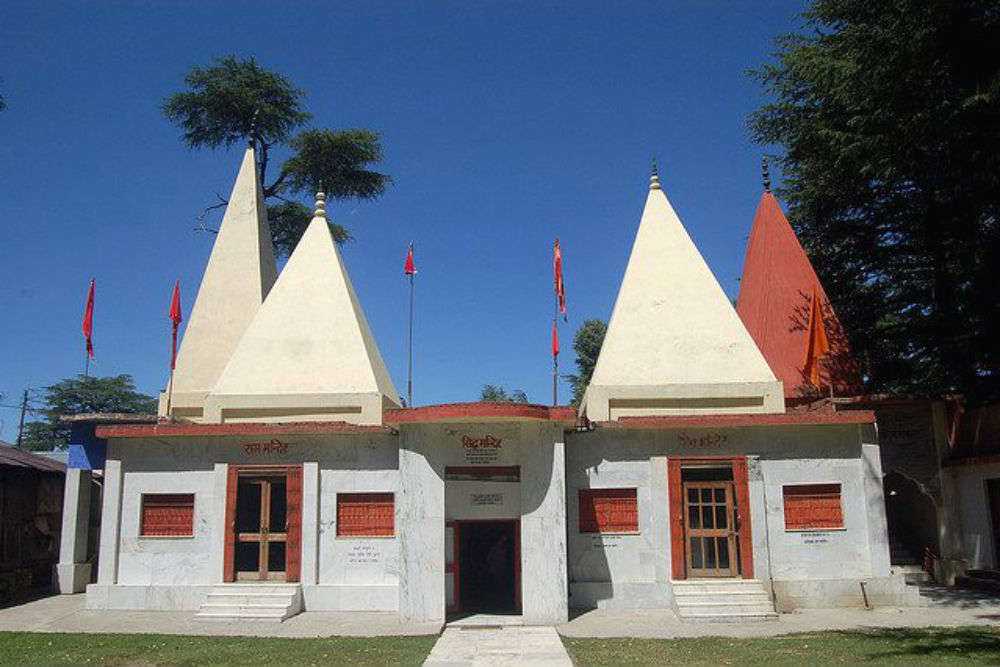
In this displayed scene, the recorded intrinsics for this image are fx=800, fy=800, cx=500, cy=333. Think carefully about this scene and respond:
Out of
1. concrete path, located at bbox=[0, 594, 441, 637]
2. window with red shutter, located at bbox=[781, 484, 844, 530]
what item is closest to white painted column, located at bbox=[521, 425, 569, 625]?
concrete path, located at bbox=[0, 594, 441, 637]

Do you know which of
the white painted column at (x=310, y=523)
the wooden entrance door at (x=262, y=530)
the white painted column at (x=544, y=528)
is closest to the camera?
the white painted column at (x=544, y=528)

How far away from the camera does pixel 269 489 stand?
1469 cm

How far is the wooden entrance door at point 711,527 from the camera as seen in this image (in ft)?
46.6

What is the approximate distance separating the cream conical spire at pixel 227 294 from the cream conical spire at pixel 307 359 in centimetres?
209

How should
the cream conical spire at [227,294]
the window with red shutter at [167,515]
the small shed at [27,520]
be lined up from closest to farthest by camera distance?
the window with red shutter at [167,515] → the small shed at [27,520] → the cream conical spire at [227,294]

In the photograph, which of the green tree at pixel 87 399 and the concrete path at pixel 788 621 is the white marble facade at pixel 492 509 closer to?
the concrete path at pixel 788 621

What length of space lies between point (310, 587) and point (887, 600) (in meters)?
10.1

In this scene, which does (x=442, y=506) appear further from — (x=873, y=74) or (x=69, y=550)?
(x=873, y=74)

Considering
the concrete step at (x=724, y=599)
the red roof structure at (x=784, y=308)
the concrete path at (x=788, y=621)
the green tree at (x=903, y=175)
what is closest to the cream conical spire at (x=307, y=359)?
the concrete path at (x=788, y=621)

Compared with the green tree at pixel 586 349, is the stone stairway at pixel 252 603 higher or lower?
lower

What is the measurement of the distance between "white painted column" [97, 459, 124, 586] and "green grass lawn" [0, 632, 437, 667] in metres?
Result: 2.26

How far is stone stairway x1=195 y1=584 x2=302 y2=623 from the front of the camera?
44.0 ft

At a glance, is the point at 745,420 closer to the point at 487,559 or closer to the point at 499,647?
the point at 487,559

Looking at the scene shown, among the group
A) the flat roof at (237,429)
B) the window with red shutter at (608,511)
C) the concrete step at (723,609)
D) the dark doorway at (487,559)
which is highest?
the flat roof at (237,429)
